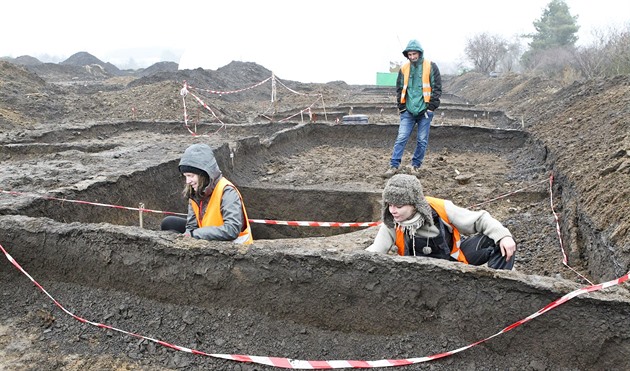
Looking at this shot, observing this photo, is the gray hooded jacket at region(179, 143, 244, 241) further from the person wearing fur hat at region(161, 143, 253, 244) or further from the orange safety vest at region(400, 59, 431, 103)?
the orange safety vest at region(400, 59, 431, 103)

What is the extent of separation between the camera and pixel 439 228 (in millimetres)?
2920

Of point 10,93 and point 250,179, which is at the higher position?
point 10,93

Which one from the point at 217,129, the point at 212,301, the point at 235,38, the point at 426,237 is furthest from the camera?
the point at 235,38

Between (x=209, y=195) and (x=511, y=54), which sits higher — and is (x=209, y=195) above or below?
below

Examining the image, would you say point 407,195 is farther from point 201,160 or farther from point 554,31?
point 554,31

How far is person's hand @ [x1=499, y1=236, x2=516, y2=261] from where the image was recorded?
9.09 feet

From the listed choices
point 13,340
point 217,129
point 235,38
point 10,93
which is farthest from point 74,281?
point 235,38

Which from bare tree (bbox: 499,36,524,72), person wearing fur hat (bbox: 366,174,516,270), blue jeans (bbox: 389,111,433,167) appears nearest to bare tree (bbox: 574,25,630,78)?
blue jeans (bbox: 389,111,433,167)

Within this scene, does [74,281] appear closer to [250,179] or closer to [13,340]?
[13,340]

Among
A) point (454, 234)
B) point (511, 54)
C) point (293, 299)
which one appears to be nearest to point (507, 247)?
point (454, 234)

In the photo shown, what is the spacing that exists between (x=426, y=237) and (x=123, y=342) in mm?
2036

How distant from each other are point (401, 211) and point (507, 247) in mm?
666

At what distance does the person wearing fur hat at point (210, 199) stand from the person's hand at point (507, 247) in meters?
1.78

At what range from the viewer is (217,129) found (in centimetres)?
1127
